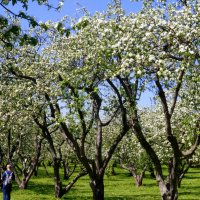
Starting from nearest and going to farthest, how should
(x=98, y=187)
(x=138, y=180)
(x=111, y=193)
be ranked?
(x=98, y=187) < (x=111, y=193) < (x=138, y=180)

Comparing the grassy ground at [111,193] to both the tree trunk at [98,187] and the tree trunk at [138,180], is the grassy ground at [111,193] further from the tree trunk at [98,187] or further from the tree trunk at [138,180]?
the tree trunk at [98,187]

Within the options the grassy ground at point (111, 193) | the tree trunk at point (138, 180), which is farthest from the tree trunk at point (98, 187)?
the tree trunk at point (138, 180)

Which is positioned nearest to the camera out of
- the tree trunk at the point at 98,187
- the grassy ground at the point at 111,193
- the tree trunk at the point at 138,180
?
the tree trunk at the point at 98,187

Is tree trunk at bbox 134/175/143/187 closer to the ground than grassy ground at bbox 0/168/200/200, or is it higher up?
higher up

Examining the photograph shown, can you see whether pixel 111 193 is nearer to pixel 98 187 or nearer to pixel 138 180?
pixel 138 180

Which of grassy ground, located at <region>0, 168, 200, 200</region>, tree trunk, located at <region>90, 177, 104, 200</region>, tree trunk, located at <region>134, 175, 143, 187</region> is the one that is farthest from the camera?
tree trunk, located at <region>134, 175, 143, 187</region>

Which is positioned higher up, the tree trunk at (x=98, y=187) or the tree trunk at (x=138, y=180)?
the tree trunk at (x=138, y=180)

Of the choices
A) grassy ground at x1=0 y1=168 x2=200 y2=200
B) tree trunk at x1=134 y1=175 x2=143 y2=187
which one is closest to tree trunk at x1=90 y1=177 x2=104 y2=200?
grassy ground at x1=0 y1=168 x2=200 y2=200

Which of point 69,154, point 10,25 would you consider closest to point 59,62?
point 10,25

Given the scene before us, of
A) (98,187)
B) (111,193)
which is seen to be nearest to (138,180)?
(111,193)

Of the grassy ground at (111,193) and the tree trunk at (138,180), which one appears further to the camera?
the tree trunk at (138,180)

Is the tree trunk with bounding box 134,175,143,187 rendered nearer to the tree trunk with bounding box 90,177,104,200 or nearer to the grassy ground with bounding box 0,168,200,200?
the grassy ground with bounding box 0,168,200,200

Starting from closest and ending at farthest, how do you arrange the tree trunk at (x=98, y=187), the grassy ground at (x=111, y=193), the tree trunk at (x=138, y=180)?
the tree trunk at (x=98, y=187), the grassy ground at (x=111, y=193), the tree trunk at (x=138, y=180)

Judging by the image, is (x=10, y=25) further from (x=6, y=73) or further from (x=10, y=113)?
(x=10, y=113)
